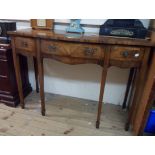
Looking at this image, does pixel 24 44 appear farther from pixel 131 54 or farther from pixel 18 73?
pixel 131 54

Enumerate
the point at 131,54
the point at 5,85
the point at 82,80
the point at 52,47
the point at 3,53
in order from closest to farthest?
the point at 131,54
the point at 52,47
the point at 3,53
the point at 5,85
the point at 82,80

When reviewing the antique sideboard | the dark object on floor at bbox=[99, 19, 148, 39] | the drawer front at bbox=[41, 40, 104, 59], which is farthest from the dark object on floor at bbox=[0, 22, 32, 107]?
the dark object on floor at bbox=[99, 19, 148, 39]

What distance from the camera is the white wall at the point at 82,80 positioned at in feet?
5.47

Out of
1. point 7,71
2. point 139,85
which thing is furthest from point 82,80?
point 7,71

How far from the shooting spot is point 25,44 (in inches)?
50.7

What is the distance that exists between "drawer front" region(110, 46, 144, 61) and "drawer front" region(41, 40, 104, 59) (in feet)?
A: 0.29

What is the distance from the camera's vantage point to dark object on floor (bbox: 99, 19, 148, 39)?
3.89 ft

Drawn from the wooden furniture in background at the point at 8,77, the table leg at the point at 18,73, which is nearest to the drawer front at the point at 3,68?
the wooden furniture in background at the point at 8,77

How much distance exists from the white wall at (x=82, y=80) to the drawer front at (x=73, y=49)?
420 mm

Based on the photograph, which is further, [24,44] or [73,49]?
[24,44]

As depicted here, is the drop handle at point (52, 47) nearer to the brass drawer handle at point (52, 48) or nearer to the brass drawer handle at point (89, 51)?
the brass drawer handle at point (52, 48)

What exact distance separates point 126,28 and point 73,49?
41 cm
